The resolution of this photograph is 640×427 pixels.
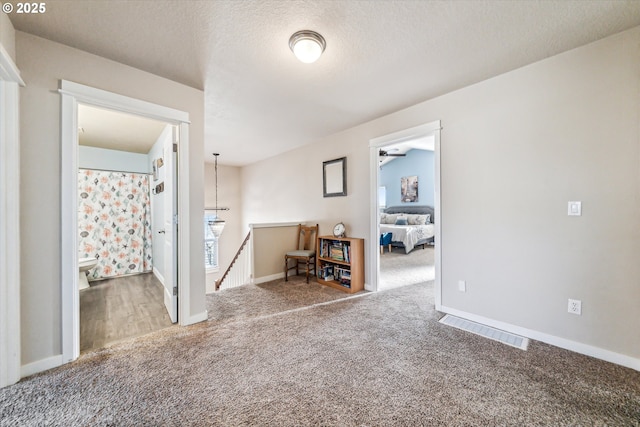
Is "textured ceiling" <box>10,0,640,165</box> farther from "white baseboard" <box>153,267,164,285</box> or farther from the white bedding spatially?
the white bedding

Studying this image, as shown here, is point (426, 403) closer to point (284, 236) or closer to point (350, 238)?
point (350, 238)

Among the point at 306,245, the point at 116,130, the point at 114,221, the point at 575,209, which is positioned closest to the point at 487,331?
the point at 575,209

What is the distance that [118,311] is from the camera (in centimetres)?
289

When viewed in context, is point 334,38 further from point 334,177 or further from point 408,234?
point 408,234

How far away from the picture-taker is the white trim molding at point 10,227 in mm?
1614

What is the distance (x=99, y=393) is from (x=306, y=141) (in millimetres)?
3966

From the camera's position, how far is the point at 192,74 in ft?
7.59

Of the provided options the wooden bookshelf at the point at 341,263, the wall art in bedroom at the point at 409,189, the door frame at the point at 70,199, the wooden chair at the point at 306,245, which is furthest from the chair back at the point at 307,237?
the wall art in bedroom at the point at 409,189

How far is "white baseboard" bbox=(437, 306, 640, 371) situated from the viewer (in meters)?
1.80

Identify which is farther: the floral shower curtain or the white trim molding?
the floral shower curtain

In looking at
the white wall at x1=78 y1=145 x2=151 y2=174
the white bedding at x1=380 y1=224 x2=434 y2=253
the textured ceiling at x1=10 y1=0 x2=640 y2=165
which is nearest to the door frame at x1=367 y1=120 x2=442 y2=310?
the textured ceiling at x1=10 y1=0 x2=640 y2=165

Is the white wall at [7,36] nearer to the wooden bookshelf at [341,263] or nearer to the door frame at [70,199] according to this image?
the door frame at [70,199]

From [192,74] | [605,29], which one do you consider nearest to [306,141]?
[192,74]

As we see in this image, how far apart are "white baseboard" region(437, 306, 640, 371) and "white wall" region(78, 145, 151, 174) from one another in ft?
19.0
